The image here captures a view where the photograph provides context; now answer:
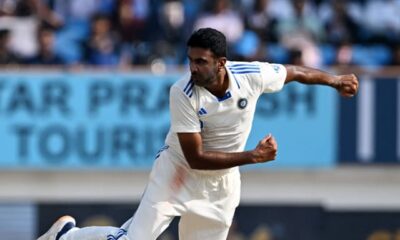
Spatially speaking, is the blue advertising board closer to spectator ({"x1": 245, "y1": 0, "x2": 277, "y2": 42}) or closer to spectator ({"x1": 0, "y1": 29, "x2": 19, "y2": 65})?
spectator ({"x1": 0, "y1": 29, "x2": 19, "y2": 65})

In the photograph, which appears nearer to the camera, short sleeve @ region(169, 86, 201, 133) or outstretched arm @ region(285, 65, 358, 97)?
short sleeve @ region(169, 86, 201, 133)

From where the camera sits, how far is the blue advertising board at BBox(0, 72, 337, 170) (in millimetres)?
14445

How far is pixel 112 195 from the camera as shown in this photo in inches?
577

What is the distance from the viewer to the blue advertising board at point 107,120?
14.4 meters

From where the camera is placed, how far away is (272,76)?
8.89 m

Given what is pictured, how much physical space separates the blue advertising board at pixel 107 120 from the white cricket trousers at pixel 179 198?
5.32 m

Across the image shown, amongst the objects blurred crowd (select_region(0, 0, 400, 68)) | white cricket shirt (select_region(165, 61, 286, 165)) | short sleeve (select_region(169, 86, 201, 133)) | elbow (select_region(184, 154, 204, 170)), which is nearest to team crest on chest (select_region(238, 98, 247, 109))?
white cricket shirt (select_region(165, 61, 286, 165))

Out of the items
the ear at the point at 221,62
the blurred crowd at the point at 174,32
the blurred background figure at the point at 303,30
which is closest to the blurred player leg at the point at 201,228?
the ear at the point at 221,62

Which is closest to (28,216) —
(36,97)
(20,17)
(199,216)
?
(36,97)

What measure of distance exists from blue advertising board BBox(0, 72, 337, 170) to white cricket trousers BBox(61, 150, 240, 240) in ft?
17.4

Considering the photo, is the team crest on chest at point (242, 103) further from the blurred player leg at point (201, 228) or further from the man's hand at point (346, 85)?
the blurred player leg at point (201, 228)

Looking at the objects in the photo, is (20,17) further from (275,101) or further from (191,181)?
(191,181)

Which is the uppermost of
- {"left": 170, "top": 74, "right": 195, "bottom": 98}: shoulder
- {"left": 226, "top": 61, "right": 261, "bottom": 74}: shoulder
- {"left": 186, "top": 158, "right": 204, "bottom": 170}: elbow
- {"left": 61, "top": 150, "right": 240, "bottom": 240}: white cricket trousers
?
{"left": 226, "top": 61, "right": 261, "bottom": 74}: shoulder

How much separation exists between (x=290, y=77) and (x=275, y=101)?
5.65 m
